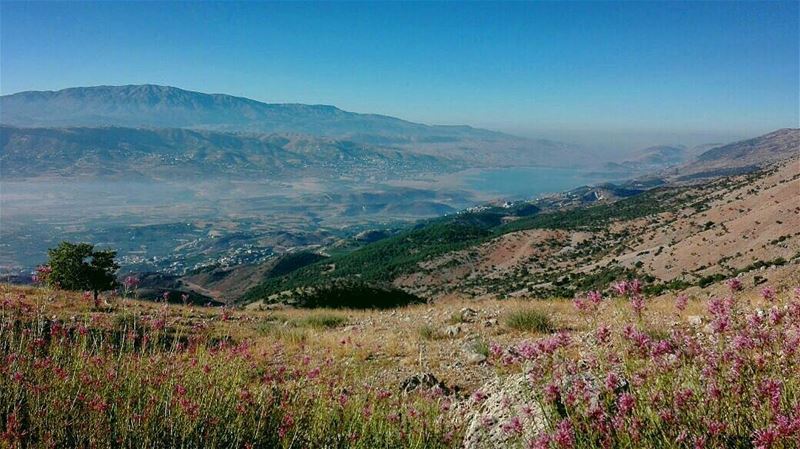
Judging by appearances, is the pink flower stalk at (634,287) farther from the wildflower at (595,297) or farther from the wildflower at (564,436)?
the wildflower at (564,436)

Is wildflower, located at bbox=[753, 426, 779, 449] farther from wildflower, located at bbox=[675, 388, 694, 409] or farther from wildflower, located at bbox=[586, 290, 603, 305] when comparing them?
wildflower, located at bbox=[586, 290, 603, 305]

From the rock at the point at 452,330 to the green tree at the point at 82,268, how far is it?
1263cm

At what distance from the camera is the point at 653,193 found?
310 feet

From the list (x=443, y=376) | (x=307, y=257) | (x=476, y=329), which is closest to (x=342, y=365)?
(x=443, y=376)

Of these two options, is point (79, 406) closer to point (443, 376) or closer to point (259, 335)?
point (443, 376)

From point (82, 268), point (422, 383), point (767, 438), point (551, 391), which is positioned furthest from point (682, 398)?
point (82, 268)

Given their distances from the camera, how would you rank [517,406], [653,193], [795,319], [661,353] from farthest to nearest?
[653,193] < [517,406] < [795,319] < [661,353]

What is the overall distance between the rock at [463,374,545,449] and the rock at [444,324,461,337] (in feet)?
16.1

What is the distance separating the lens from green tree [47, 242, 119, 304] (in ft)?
52.4

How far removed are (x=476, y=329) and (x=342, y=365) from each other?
3618 mm

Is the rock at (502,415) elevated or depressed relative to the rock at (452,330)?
elevated

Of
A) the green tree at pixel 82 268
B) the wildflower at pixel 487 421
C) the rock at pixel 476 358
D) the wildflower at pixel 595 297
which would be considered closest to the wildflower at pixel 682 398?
the wildflower at pixel 595 297

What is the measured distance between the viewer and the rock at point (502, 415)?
9.70 ft

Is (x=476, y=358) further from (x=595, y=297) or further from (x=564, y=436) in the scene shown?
(x=564, y=436)
